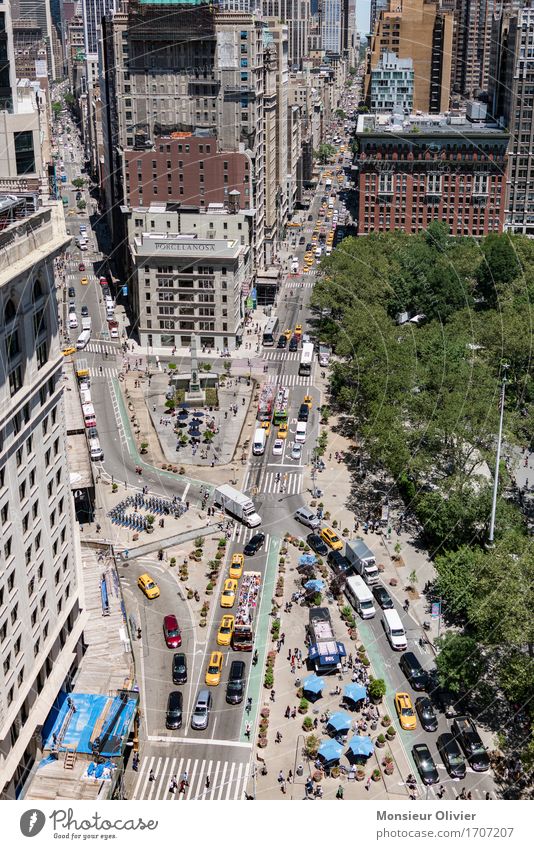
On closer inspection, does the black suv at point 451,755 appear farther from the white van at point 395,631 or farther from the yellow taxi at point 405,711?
the white van at point 395,631

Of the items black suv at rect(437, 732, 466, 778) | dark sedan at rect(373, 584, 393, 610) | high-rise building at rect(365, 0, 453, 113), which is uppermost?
high-rise building at rect(365, 0, 453, 113)

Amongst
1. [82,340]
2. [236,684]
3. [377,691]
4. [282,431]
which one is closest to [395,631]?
[377,691]

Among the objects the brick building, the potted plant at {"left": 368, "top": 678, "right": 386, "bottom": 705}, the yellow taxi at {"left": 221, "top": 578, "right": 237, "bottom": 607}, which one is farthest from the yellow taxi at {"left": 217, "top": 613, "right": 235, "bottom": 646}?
the brick building

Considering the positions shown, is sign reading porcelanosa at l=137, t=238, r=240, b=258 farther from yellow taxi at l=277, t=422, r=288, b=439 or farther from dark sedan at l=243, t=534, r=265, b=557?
dark sedan at l=243, t=534, r=265, b=557

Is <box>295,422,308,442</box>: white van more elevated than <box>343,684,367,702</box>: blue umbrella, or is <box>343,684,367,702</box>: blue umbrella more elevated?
<box>295,422,308,442</box>: white van

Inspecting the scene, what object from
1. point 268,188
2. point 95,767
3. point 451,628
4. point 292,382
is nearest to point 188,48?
point 268,188

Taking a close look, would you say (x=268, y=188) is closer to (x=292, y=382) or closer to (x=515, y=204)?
(x=515, y=204)

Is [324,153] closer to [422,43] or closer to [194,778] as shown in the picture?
[422,43]

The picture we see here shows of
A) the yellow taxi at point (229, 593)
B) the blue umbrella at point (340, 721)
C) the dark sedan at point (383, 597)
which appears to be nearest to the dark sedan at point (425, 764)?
the blue umbrella at point (340, 721)
